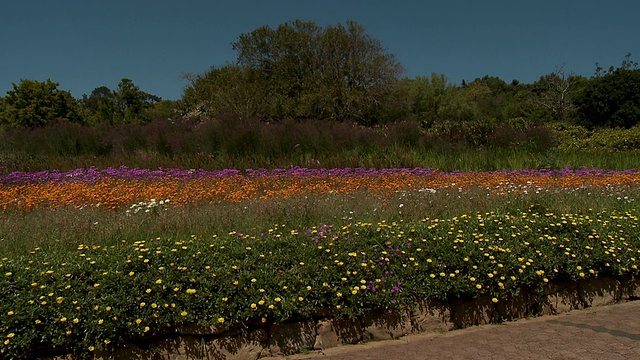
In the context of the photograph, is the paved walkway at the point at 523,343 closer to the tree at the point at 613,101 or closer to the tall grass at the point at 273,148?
the tall grass at the point at 273,148

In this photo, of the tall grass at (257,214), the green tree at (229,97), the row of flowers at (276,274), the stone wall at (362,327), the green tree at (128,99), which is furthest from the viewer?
the green tree at (128,99)

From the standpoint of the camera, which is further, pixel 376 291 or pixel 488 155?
pixel 488 155

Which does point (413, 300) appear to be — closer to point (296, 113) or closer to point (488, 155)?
point (488, 155)

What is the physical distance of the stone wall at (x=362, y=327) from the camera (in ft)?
10.9

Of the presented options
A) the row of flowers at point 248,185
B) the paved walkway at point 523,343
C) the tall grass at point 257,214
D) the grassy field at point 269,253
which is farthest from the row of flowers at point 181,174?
the paved walkway at point 523,343

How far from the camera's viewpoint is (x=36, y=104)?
3547 centimetres

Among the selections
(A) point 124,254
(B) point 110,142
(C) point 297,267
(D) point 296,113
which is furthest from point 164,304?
(D) point 296,113

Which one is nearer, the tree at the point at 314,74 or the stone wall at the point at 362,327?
the stone wall at the point at 362,327

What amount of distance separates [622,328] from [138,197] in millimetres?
6405

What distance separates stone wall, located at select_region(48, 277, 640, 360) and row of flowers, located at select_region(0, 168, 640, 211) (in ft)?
9.67

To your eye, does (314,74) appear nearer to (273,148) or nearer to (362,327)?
(273,148)

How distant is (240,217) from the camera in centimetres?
562

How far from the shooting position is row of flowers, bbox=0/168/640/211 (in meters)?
7.16

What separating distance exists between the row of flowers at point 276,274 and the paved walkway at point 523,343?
290 mm
